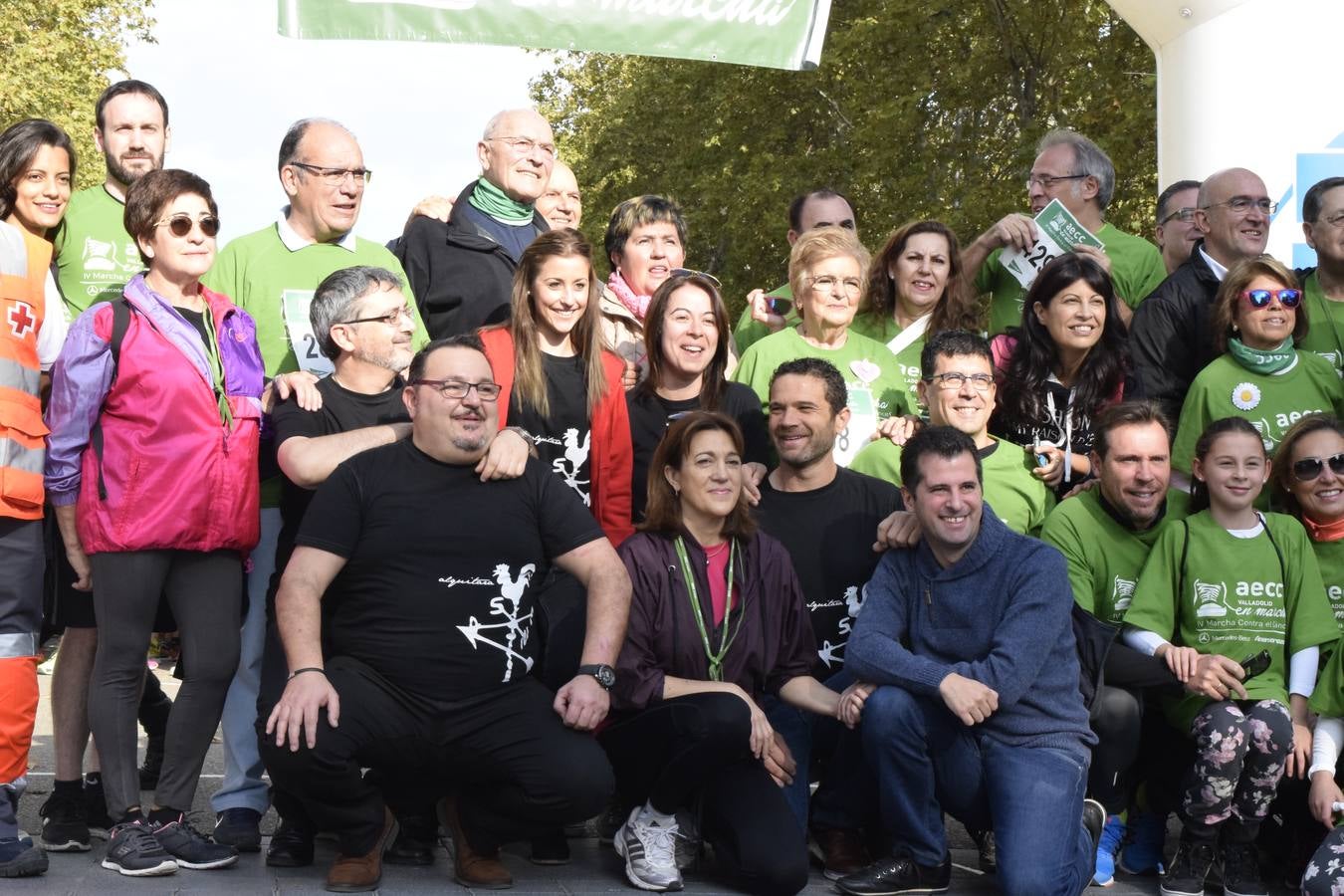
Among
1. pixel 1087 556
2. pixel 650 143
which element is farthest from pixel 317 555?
pixel 650 143

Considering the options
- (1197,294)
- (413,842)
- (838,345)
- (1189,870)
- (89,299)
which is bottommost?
(1189,870)

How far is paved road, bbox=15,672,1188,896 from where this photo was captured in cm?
508

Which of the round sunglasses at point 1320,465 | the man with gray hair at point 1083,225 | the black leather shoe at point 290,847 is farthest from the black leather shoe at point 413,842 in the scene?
the round sunglasses at point 1320,465

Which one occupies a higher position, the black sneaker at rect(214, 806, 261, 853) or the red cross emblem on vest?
the red cross emblem on vest

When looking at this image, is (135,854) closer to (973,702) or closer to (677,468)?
(677,468)

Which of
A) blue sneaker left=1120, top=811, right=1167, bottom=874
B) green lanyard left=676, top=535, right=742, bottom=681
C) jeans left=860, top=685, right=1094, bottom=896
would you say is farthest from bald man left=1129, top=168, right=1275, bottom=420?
green lanyard left=676, top=535, right=742, bottom=681

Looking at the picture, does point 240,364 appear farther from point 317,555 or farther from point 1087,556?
point 1087,556

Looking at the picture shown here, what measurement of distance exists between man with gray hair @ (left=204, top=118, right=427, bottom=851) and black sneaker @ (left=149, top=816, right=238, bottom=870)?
25 centimetres

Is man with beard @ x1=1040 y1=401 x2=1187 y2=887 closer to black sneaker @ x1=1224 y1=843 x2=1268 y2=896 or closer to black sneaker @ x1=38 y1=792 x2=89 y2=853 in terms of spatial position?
black sneaker @ x1=1224 y1=843 x2=1268 y2=896

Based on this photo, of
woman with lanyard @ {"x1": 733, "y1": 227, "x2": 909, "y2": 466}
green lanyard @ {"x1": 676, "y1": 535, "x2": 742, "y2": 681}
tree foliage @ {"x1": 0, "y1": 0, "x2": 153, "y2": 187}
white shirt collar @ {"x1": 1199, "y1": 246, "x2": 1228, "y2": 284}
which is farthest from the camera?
tree foliage @ {"x1": 0, "y1": 0, "x2": 153, "y2": 187}

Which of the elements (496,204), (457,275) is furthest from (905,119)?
(457,275)

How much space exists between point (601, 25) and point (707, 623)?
411cm

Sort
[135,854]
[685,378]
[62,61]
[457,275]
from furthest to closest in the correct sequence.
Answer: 1. [62,61]
2. [457,275]
3. [685,378]
4. [135,854]

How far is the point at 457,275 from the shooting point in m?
6.73
